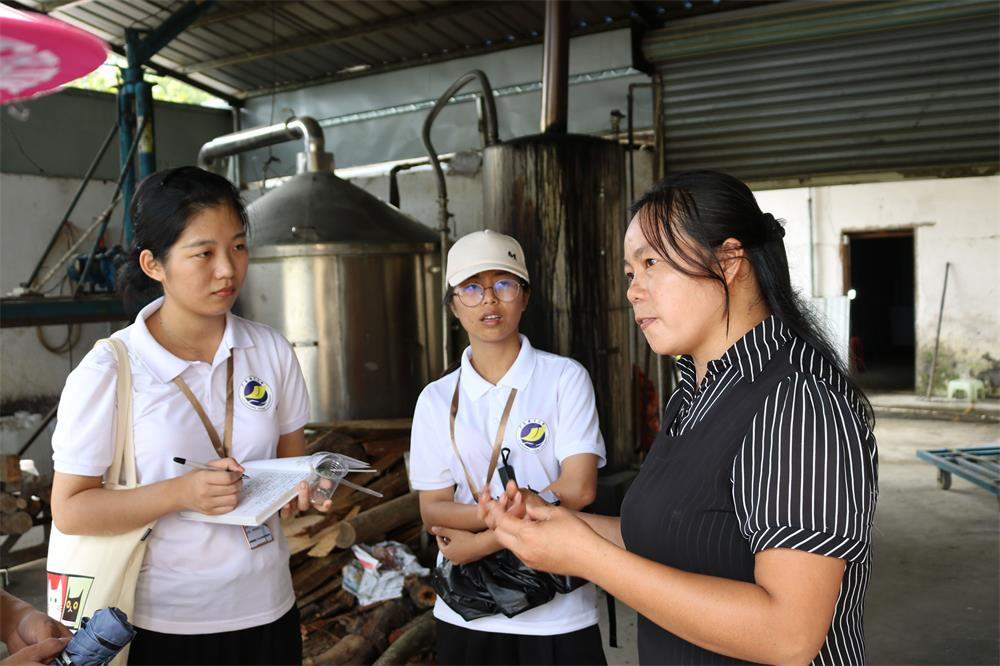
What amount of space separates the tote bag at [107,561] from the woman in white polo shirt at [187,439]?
3 centimetres

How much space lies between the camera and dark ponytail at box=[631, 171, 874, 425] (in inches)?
59.3

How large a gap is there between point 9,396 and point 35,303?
14.7 ft

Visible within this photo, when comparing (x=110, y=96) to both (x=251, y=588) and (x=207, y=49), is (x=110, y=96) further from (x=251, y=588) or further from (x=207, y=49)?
(x=251, y=588)

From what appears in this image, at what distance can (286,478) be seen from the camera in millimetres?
2043

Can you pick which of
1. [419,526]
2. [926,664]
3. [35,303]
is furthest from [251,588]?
[35,303]

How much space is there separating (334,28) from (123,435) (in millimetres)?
7228

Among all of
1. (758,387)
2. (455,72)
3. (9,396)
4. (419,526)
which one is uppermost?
(455,72)

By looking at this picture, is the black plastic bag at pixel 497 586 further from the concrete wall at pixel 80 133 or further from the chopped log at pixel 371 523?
the concrete wall at pixel 80 133

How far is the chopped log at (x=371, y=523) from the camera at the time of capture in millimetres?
4648

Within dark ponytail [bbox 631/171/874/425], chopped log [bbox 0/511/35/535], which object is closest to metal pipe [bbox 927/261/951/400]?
chopped log [bbox 0/511/35/535]

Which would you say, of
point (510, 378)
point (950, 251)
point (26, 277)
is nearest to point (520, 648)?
point (510, 378)

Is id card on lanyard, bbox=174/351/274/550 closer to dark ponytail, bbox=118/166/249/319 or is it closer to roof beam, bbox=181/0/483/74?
dark ponytail, bbox=118/166/249/319

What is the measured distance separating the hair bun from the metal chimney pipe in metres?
3.49

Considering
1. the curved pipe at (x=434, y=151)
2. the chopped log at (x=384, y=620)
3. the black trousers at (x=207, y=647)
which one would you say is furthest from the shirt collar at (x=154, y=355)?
the curved pipe at (x=434, y=151)
